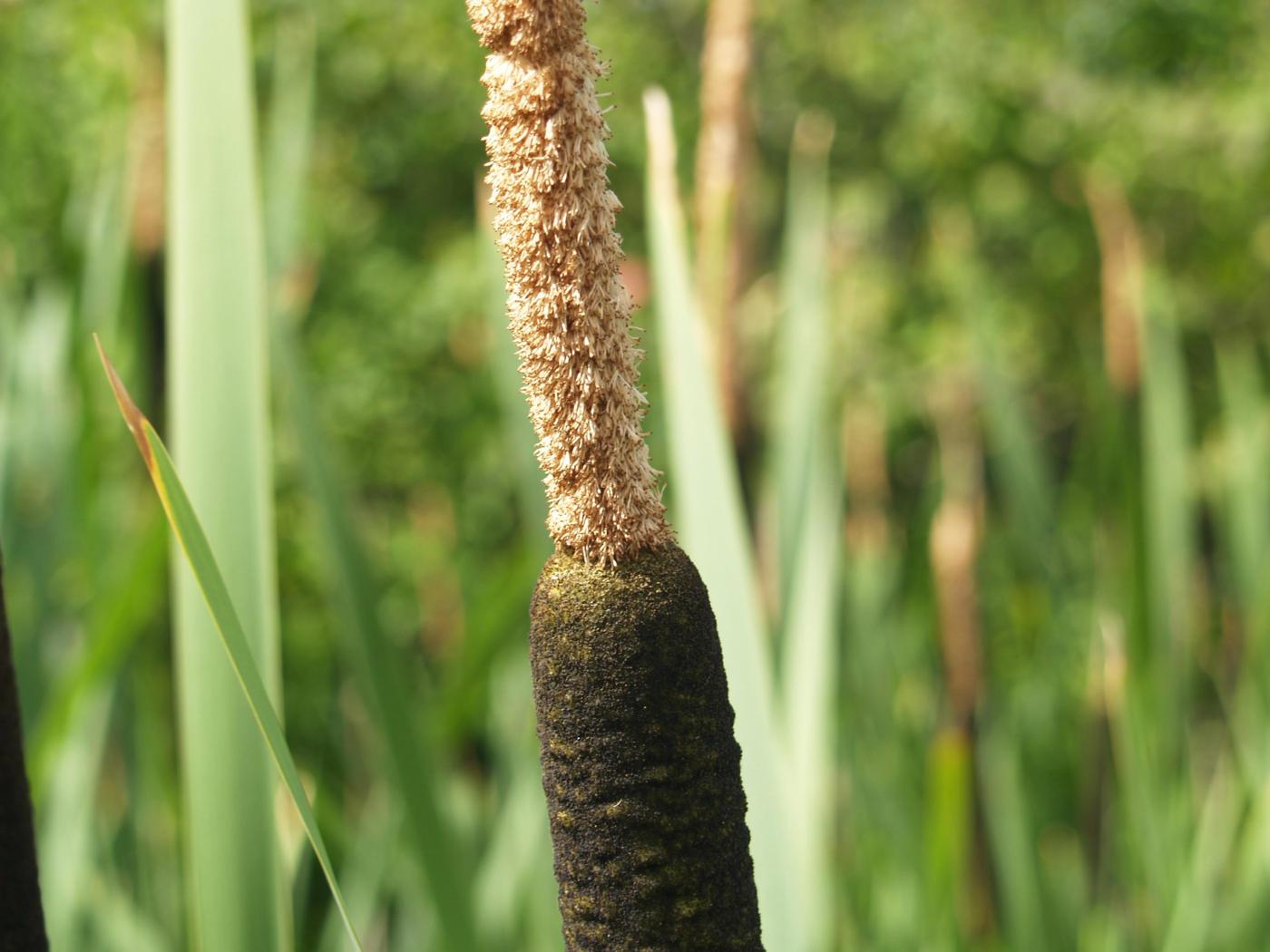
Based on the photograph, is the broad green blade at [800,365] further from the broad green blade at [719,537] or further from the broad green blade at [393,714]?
the broad green blade at [393,714]

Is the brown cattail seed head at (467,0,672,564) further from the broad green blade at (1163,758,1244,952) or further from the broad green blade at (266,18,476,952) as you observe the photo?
the broad green blade at (1163,758,1244,952)

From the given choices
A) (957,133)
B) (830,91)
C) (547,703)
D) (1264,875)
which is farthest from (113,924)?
(830,91)

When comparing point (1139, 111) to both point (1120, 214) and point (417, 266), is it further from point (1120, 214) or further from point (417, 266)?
point (1120, 214)

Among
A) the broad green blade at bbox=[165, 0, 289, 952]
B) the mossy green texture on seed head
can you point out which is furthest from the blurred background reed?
the mossy green texture on seed head

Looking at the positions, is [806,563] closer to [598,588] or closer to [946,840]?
[946,840]

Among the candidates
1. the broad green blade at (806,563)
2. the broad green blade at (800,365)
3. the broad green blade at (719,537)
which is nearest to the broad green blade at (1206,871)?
the broad green blade at (806,563)

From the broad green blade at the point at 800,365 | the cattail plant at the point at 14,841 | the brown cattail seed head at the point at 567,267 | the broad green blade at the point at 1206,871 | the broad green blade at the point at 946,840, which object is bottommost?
the broad green blade at the point at 1206,871

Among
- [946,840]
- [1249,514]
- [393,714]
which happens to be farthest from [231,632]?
[1249,514]
